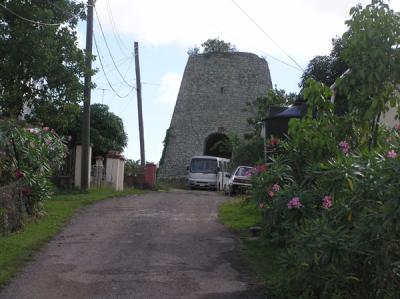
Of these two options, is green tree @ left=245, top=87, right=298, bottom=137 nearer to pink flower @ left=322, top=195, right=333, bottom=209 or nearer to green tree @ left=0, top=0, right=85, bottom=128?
green tree @ left=0, top=0, right=85, bottom=128

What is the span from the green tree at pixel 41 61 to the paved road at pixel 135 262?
4.62m

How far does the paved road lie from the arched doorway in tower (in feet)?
93.3

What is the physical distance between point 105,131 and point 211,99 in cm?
1473

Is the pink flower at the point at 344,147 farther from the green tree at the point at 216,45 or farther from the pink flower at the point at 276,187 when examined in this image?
the green tree at the point at 216,45

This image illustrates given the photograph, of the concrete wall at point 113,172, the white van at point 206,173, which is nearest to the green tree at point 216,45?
the white van at point 206,173

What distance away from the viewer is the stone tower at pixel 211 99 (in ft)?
143

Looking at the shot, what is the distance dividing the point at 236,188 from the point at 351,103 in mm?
18808

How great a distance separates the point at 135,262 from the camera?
9.59 m

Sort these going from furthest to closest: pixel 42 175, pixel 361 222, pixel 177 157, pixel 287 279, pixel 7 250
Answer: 1. pixel 177 157
2. pixel 42 175
3. pixel 7 250
4. pixel 287 279
5. pixel 361 222

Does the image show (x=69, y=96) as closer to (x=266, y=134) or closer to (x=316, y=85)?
(x=266, y=134)

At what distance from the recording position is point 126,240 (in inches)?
456

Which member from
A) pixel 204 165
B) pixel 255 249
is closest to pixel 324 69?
pixel 204 165

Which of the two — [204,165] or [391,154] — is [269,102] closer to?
[204,165]

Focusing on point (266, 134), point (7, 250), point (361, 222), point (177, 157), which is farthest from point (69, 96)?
point (177, 157)
